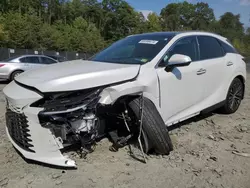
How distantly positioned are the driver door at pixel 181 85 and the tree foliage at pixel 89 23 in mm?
35097

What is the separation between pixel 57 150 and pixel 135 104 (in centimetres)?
106

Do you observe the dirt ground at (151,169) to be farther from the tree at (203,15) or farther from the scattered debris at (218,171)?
the tree at (203,15)

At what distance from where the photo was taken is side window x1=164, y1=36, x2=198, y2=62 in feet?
13.7

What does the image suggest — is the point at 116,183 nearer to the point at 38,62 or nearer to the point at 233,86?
the point at 233,86

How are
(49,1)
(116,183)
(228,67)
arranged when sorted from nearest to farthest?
1. (116,183)
2. (228,67)
3. (49,1)

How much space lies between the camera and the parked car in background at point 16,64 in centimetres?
1185

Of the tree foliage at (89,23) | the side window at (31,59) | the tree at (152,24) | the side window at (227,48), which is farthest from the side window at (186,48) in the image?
the tree at (152,24)

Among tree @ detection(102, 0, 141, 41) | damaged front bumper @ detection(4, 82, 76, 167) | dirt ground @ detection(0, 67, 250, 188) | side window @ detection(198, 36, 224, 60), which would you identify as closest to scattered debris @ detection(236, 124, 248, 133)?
dirt ground @ detection(0, 67, 250, 188)

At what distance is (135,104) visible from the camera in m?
3.43

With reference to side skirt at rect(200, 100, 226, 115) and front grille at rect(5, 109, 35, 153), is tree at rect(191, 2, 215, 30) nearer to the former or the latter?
side skirt at rect(200, 100, 226, 115)

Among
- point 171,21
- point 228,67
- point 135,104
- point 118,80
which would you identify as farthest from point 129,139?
point 171,21

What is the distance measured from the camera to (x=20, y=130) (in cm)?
316

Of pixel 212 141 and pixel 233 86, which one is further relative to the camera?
pixel 233 86

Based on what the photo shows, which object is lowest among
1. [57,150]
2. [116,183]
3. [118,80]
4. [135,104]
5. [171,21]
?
[116,183]
